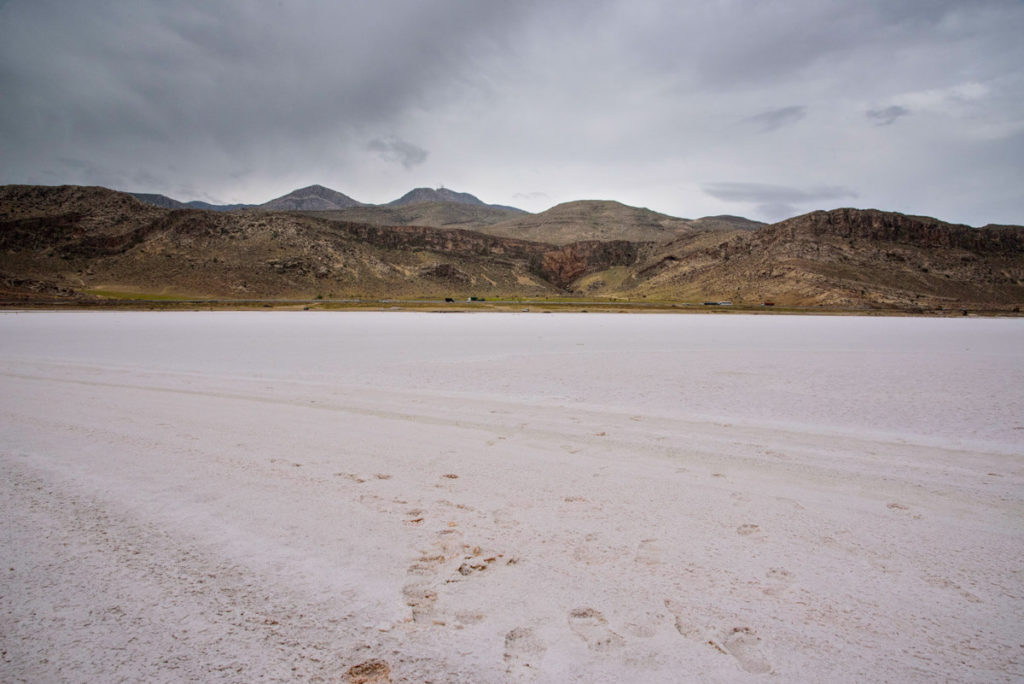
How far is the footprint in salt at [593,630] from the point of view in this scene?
8.02 feet

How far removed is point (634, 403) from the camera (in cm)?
796

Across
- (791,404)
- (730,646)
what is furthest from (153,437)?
(791,404)

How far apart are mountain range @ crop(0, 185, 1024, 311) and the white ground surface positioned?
77.7 metres

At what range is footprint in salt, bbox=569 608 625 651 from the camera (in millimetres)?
2443

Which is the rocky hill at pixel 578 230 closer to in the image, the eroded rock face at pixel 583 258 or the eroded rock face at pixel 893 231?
the eroded rock face at pixel 583 258

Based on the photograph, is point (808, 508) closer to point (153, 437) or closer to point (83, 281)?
point (153, 437)

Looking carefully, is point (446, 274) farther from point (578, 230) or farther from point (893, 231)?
point (893, 231)

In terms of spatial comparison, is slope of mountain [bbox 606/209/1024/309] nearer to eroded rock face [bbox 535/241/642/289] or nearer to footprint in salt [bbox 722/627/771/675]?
eroded rock face [bbox 535/241/642/289]

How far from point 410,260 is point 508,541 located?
106642 mm

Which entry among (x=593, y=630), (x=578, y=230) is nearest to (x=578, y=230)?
(x=578, y=230)

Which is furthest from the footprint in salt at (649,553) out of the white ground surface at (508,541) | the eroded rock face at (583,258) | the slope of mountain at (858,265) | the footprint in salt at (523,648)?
the eroded rock face at (583,258)

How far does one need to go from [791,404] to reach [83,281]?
350 feet

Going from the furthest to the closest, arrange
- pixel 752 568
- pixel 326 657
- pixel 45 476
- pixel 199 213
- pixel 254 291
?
pixel 199 213 → pixel 254 291 → pixel 45 476 → pixel 752 568 → pixel 326 657

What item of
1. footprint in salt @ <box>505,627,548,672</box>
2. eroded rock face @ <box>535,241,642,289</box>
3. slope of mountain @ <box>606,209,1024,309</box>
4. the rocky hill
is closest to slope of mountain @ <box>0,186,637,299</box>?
eroded rock face @ <box>535,241,642,289</box>
